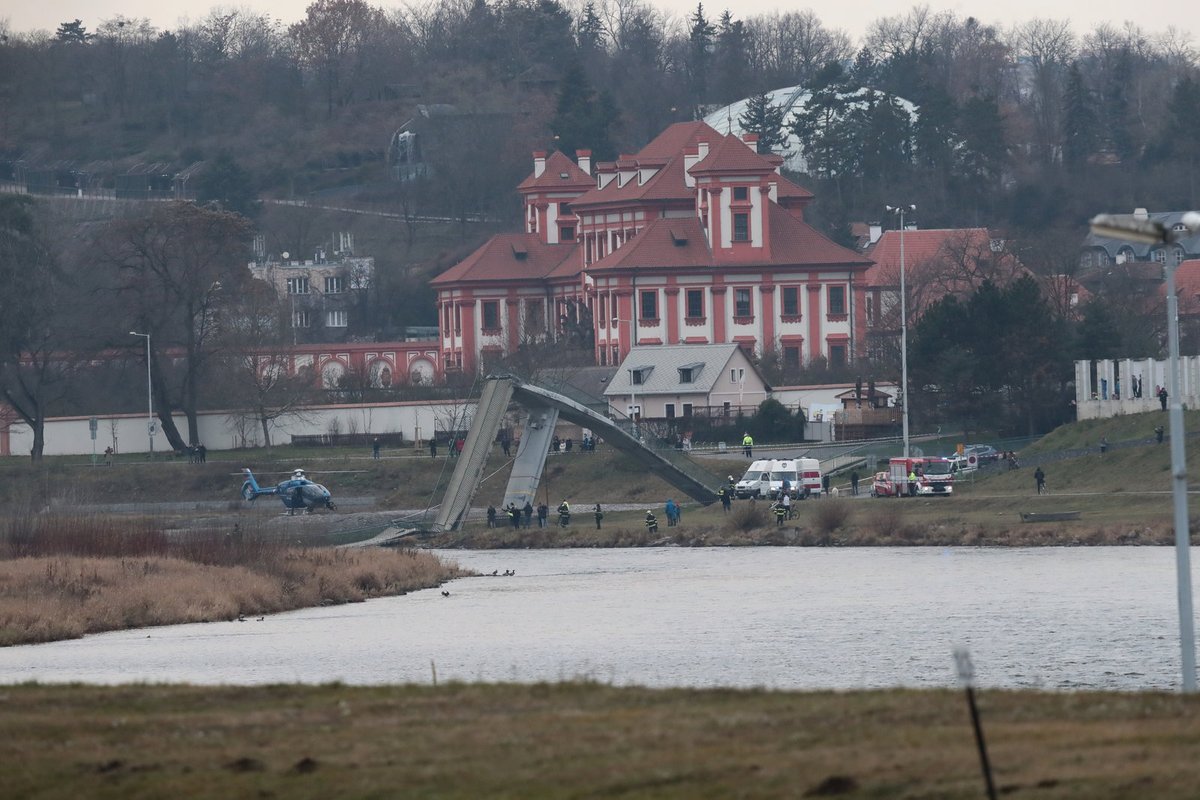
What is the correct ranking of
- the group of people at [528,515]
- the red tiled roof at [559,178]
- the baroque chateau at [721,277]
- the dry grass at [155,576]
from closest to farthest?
1. the dry grass at [155,576]
2. the group of people at [528,515]
3. the baroque chateau at [721,277]
4. the red tiled roof at [559,178]

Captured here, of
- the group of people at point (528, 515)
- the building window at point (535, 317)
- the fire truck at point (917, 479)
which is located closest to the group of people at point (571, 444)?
the group of people at point (528, 515)

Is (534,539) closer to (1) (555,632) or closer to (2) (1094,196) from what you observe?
(1) (555,632)

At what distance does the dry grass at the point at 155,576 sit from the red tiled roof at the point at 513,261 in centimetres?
7735

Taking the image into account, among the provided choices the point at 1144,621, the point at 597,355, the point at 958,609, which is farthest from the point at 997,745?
the point at 597,355

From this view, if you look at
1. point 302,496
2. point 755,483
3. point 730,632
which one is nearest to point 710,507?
point 755,483

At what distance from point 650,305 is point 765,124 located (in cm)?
5883

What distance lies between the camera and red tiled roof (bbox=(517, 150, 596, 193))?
145125 mm

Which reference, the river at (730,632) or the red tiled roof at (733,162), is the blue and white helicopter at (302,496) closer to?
the river at (730,632)

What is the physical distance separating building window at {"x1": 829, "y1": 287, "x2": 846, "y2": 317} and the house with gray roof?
62.2 ft

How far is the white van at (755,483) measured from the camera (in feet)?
271

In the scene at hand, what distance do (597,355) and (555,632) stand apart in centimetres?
8316

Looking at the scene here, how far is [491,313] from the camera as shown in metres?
139

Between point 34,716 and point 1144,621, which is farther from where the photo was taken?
point 1144,621

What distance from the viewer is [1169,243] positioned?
2092 cm
